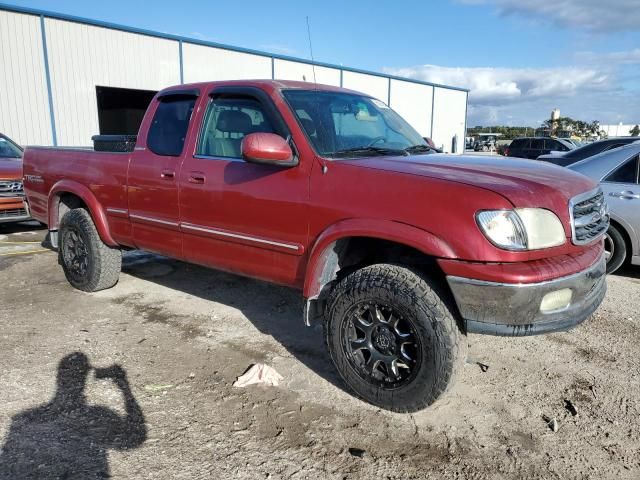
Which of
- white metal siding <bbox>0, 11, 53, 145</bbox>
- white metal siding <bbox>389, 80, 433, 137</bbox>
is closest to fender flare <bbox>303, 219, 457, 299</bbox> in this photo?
white metal siding <bbox>0, 11, 53, 145</bbox>

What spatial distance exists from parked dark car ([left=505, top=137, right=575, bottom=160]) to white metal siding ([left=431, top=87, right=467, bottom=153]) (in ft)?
23.0

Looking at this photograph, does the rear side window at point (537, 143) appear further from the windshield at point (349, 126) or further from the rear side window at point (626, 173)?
the windshield at point (349, 126)

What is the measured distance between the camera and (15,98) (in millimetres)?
13547

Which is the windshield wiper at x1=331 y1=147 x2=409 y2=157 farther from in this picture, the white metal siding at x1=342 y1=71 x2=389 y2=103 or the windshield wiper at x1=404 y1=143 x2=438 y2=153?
the white metal siding at x1=342 y1=71 x2=389 y2=103

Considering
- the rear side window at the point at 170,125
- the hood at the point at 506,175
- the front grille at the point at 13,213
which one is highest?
the rear side window at the point at 170,125

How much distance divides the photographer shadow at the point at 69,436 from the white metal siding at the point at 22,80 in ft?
42.2

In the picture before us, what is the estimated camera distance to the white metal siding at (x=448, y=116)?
30516 millimetres

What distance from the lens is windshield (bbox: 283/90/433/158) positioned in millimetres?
3426

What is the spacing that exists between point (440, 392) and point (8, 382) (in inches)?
109

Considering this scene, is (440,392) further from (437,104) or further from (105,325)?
(437,104)

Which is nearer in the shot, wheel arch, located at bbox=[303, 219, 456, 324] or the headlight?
the headlight

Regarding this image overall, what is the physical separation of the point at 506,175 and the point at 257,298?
2.99 metres

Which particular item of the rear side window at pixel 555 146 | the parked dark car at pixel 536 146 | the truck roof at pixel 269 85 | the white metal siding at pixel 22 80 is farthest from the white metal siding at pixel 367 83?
the truck roof at pixel 269 85

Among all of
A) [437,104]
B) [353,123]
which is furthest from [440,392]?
[437,104]
